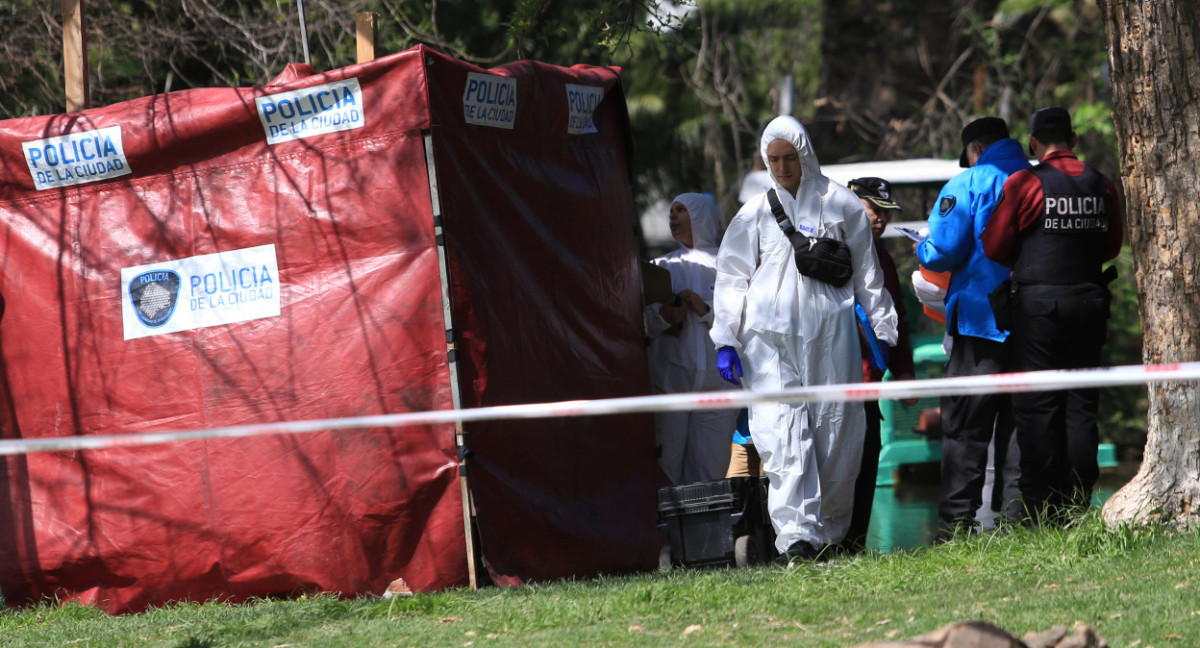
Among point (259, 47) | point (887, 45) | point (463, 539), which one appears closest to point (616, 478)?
point (463, 539)

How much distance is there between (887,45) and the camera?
51.8 ft

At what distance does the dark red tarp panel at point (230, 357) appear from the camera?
5.61 m

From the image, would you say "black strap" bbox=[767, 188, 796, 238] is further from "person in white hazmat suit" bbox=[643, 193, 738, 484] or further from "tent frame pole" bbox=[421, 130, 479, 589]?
"tent frame pole" bbox=[421, 130, 479, 589]

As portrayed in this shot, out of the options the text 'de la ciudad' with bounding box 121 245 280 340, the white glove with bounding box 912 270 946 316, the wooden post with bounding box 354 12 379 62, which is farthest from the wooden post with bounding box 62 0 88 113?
the white glove with bounding box 912 270 946 316

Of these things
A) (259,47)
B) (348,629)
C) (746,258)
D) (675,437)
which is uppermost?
(259,47)

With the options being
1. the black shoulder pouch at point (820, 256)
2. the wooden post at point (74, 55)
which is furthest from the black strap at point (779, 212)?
the wooden post at point (74, 55)

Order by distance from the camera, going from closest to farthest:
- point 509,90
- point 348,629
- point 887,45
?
point 348,629, point 509,90, point 887,45

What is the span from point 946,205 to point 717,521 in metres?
1.80

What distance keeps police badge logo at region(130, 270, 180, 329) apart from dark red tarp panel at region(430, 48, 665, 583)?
1329mm

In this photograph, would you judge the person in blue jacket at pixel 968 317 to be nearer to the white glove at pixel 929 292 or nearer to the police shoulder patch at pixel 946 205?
the police shoulder patch at pixel 946 205

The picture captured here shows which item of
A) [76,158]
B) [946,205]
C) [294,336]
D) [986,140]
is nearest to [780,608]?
[946,205]

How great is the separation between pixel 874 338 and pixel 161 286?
3229mm

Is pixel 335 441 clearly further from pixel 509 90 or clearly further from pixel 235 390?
pixel 509 90

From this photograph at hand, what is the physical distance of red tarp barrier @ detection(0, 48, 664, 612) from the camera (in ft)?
18.4
